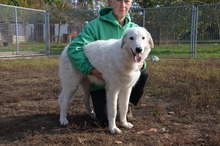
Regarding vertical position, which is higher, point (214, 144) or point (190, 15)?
point (190, 15)

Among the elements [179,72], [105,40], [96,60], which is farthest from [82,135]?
[179,72]

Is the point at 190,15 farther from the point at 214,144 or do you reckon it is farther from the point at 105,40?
the point at 214,144

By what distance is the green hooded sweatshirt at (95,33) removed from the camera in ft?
12.6

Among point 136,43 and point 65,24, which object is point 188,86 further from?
point 65,24

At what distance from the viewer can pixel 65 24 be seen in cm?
1574

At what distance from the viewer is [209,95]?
486 centimetres

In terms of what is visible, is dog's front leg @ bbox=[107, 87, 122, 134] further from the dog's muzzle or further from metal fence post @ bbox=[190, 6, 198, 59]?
metal fence post @ bbox=[190, 6, 198, 59]

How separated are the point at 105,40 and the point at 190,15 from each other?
28.8 feet

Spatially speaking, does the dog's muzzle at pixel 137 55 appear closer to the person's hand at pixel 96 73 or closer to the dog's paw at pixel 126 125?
the person's hand at pixel 96 73

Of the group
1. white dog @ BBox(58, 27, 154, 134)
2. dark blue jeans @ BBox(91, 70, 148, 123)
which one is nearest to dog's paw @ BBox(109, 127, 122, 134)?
white dog @ BBox(58, 27, 154, 134)

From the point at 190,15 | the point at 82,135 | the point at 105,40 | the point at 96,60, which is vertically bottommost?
the point at 82,135

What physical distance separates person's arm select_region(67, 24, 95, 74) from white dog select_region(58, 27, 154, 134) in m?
0.08

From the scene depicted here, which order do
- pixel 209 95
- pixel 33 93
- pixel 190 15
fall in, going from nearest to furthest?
1. pixel 209 95
2. pixel 33 93
3. pixel 190 15

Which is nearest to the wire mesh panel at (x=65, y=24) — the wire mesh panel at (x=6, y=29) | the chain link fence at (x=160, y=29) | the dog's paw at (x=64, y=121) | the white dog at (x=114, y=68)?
the chain link fence at (x=160, y=29)
